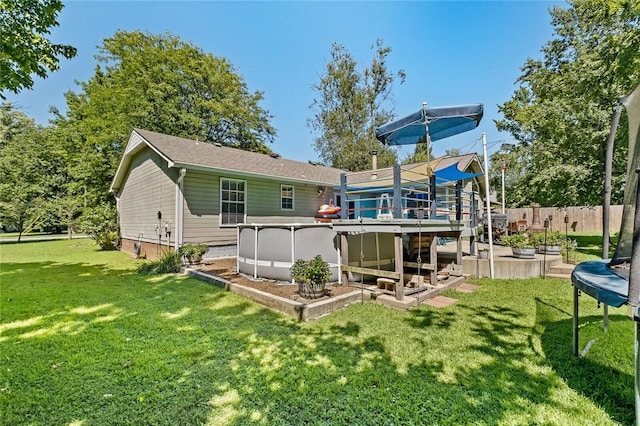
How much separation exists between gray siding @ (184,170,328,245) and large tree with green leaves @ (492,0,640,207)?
37.6ft

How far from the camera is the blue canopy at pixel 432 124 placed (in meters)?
6.13

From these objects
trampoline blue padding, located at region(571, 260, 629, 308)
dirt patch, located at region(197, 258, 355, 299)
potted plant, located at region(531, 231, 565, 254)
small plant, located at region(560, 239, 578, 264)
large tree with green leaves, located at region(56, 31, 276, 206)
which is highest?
large tree with green leaves, located at region(56, 31, 276, 206)

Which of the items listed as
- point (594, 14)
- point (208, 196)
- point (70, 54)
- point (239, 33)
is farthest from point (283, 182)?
point (594, 14)

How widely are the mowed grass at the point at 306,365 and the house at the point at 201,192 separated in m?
4.82

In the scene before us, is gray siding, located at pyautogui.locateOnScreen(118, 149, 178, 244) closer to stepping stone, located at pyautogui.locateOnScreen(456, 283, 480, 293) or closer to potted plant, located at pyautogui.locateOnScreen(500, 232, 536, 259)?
stepping stone, located at pyautogui.locateOnScreen(456, 283, 480, 293)

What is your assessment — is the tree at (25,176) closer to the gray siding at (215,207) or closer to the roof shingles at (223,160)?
the roof shingles at (223,160)

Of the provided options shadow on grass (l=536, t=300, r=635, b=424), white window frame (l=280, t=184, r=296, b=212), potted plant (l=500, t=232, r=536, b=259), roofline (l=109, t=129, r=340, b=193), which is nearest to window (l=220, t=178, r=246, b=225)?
roofline (l=109, t=129, r=340, b=193)

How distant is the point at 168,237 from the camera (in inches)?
409

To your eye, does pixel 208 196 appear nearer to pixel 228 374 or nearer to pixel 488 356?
pixel 228 374

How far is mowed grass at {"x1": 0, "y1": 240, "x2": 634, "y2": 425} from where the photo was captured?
2.54 metres

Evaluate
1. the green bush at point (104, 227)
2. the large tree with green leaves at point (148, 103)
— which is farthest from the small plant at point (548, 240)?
the large tree with green leaves at point (148, 103)

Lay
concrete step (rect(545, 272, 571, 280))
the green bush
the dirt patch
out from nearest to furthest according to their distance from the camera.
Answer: the dirt patch < concrete step (rect(545, 272, 571, 280)) < the green bush

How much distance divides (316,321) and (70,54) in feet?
29.7

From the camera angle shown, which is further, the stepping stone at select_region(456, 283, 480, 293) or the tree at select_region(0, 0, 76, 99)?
the stepping stone at select_region(456, 283, 480, 293)
